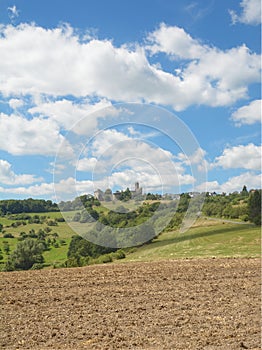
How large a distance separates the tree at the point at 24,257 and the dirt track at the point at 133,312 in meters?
29.0

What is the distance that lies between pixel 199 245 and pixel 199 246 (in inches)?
30.0

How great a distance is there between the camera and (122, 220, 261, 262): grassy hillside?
29.3 meters

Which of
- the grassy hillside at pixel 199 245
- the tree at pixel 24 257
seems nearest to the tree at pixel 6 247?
the tree at pixel 24 257

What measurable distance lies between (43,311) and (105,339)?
313 centimetres

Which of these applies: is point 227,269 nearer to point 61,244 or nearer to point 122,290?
point 122,290

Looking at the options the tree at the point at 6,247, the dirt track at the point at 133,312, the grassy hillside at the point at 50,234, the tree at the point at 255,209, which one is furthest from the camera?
the tree at the point at 6,247

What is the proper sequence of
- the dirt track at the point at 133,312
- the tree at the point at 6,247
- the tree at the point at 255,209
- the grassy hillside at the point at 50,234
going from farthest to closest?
the tree at the point at 6,247, the tree at the point at 255,209, the grassy hillside at the point at 50,234, the dirt track at the point at 133,312

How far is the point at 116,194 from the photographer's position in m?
16.4

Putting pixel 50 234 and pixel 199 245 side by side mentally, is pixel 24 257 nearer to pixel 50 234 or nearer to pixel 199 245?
pixel 50 234

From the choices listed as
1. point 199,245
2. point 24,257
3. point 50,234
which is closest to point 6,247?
point 50,234

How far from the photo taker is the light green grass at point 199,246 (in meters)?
29.2

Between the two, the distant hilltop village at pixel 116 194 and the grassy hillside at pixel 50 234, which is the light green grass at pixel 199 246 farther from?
the grassy hillside at pixel 50 234

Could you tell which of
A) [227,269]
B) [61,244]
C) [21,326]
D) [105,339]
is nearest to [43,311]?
[21,326]

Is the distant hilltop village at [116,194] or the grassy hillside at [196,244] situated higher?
the distant hilltop village at [116,194]
